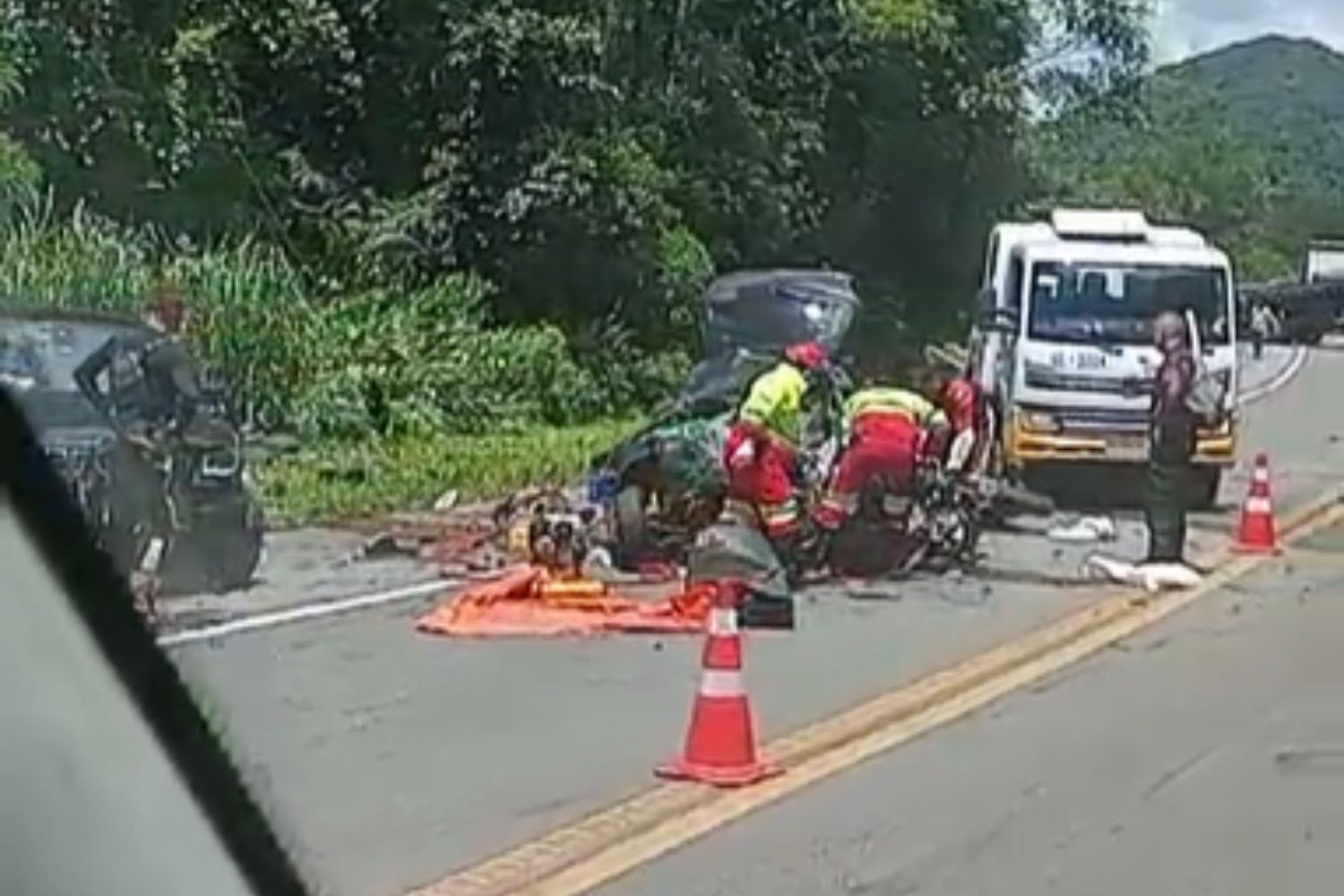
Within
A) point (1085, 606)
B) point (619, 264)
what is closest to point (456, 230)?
point (619, 264)

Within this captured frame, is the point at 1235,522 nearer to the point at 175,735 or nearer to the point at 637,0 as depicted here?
the point at 637,0

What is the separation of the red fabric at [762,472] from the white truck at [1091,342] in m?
6.14

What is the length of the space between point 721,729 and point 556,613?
4519 mm

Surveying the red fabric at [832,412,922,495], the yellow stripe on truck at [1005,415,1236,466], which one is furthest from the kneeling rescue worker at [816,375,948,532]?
the yellow stripe on truck at [1005,415,1236,466]

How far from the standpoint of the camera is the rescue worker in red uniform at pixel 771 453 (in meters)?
15.2

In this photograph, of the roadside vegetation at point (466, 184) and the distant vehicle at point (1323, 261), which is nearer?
the roadside vegetation at point (466, 184)

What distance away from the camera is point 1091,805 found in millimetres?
9414

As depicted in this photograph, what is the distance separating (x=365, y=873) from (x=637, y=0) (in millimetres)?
25171

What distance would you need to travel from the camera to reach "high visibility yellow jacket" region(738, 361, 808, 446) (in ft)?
50.8

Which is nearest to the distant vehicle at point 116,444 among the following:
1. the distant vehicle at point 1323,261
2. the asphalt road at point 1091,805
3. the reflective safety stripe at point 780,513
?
the asphalt road at point 1091,805

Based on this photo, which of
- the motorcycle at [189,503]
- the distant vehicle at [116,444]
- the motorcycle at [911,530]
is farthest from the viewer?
the motorcycle at [911,530]

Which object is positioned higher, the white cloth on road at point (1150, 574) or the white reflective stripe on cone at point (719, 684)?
the white reflective stripe on cone at point (719, 684)

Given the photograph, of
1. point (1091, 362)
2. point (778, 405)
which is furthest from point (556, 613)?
point (1091, 362)

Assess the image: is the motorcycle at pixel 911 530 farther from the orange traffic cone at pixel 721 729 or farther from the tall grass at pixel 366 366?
the orange traffic cone at pixel 721 729
